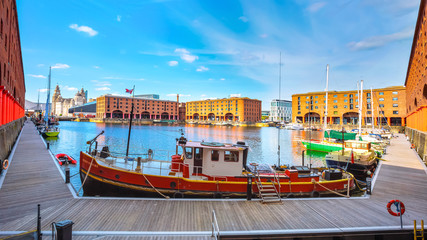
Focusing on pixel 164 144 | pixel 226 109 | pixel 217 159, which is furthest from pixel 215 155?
pixel 226 109

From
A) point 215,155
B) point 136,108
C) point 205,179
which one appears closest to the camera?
point 205,179

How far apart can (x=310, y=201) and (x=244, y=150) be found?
15.3ft

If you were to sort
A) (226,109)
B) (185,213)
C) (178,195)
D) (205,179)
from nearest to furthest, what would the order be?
(185,213)
(178,195)
(205,179)
(226,109)

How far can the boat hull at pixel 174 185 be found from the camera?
40.6 feet

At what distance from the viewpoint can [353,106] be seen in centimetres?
10069

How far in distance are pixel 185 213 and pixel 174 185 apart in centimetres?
353

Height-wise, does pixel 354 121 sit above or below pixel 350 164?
above

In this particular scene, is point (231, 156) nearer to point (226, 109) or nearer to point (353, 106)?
point (353, 106)

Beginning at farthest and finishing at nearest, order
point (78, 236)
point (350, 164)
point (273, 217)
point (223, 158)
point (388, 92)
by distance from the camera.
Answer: point (388, 92) → point (350, 164) → point (223, 158) → point (273, 217) → point (78, 236)

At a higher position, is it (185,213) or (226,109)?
(226,109)

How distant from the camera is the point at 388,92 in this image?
305ft

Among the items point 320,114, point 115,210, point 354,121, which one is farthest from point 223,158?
point 354,121

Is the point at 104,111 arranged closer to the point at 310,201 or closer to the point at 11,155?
the point at 11,155

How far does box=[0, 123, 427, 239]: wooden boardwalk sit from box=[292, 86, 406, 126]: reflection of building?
85.0 m
